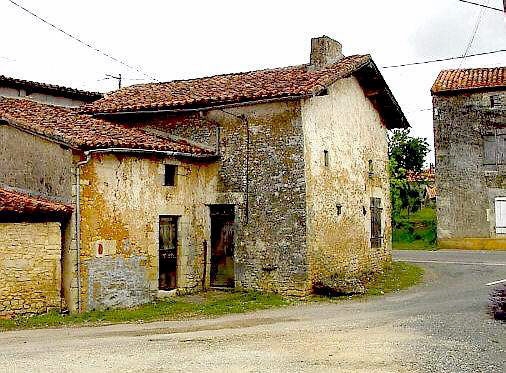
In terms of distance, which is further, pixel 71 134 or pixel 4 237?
pixel 71 134

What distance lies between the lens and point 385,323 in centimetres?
1116

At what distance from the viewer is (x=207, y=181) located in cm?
1638

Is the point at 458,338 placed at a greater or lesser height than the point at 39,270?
lesser

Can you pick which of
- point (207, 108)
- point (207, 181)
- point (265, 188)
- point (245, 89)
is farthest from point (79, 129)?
point (265, 188)

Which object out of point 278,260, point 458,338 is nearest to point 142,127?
point 278,260

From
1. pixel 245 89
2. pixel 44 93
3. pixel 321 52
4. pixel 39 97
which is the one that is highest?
pixel 321 52

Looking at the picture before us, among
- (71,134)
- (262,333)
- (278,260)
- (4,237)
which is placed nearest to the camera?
(262,333)

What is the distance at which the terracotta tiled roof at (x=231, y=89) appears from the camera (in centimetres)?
1528

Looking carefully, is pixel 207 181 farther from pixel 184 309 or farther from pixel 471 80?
pixel 471 80

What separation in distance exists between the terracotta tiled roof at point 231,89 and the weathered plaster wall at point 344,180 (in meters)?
0.64

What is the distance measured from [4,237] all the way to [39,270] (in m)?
1.04

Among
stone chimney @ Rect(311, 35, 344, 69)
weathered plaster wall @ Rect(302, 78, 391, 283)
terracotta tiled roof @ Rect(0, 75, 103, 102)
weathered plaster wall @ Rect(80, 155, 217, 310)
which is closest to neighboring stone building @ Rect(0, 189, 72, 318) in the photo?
weathered plaster wall @ Rect(80, 155, 217, 310)

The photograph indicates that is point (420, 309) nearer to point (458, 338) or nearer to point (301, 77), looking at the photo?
point (458, 338)

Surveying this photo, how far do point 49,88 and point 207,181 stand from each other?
740cm
